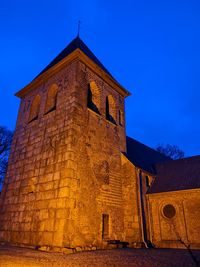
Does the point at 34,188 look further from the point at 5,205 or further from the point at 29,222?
the point at 5,205

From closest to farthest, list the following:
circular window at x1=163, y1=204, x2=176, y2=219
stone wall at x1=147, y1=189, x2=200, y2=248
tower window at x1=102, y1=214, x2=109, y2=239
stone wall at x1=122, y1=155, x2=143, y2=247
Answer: tower window at x1=102, y1=214, x2=109, y2=239
stone wall at x1=122, y1=155, x2=143, y2=247
stone wall at x1=147, y1=189, x2=200, y2=248
circular window at x1=163, y1=204, x2=176, y2=219

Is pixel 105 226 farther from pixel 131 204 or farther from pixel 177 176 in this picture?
pixel 177 176

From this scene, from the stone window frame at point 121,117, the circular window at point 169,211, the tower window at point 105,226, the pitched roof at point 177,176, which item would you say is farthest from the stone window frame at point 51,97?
the circular window at point 169,211

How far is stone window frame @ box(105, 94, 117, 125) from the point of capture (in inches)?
520

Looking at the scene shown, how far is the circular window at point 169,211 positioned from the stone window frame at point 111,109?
607 cm

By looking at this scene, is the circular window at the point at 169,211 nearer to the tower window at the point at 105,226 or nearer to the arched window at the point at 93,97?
the tower window at the point at 105,226

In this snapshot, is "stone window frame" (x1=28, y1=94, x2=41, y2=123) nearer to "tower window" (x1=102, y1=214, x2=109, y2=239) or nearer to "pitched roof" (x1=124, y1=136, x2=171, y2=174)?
"pitched roof" (x1=124, y1=136, x2=171, y2=174)

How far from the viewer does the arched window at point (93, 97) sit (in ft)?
39.3

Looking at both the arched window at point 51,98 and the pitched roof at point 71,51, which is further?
the pitched roof at point 71,51

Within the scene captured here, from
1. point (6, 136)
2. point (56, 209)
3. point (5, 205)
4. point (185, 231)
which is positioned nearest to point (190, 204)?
point (185, 231)

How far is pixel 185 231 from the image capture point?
1089 cm

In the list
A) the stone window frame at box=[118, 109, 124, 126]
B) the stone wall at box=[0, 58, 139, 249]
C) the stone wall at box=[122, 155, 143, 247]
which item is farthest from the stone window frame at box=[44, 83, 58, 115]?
the stone wall at box=[122, 155, 143, 247]

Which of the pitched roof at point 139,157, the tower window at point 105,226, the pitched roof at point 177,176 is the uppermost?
the pitched roof at point 139,157

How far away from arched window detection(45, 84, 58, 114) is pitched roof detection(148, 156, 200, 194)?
26.7ft
